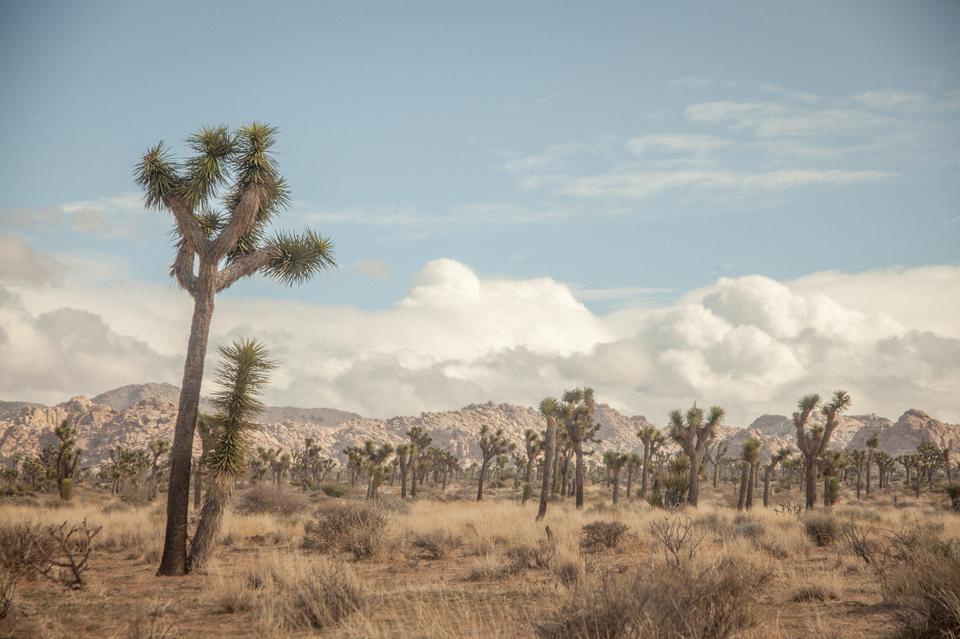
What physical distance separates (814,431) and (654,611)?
110 ft

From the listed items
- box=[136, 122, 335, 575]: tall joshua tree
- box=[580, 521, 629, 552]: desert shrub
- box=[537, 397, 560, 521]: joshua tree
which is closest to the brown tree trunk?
box=[136, 122, 335, 575]: tall joshua tree

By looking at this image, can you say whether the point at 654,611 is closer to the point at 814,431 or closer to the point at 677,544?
the point at 677,544

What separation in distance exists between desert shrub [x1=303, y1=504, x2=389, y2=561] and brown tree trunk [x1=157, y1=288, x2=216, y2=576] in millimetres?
4013

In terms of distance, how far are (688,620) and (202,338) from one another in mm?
11370

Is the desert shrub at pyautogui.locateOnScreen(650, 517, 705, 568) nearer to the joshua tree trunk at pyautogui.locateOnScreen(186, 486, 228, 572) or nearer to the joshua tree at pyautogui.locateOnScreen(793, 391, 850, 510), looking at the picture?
the joshua tree trunk at pyautogui.locateOnScreen(186, 486, 228, 572)

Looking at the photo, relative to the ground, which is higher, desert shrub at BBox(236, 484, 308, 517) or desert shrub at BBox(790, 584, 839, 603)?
desert shrub at BBox(790, 584, 839, 603)

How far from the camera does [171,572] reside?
41.5 ft

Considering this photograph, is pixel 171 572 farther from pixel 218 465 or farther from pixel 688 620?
pixel 688 620

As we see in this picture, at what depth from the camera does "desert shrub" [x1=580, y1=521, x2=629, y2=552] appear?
16.5 meters

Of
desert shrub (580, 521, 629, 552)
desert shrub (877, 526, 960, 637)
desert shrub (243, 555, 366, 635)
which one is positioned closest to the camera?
desert shrub (877, 526, 960, 637)

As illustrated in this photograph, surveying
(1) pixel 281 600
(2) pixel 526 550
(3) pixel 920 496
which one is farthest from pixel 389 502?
(3) pixel 920 496

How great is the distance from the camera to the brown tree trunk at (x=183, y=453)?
1280 centimetres

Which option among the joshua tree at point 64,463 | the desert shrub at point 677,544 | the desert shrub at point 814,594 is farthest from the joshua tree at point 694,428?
the joshua tree at point 64,463

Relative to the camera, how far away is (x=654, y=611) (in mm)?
5789
